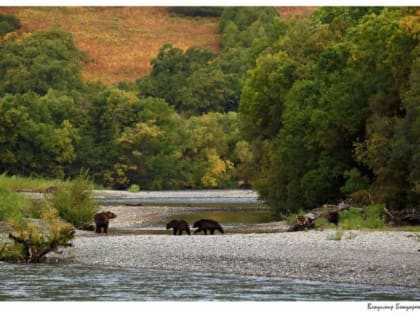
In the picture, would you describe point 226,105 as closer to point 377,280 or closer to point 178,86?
point 178,86

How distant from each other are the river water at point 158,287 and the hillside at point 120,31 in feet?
197

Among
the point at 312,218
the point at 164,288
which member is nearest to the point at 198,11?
the point at 312,218

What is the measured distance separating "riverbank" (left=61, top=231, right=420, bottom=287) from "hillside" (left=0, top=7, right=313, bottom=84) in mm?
53760

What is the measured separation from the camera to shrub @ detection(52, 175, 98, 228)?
43125mm

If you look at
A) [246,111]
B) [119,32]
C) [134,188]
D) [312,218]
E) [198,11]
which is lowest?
[312,218]

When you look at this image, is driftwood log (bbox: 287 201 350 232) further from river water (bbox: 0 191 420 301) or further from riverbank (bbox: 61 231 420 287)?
river water (bbox: 0 191 420 301)

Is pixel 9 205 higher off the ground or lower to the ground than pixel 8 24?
lower

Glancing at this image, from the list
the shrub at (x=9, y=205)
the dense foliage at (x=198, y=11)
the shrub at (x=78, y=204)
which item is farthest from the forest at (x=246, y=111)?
the shrub at (x=9, y=205)

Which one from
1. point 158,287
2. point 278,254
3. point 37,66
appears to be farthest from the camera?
point 37,66

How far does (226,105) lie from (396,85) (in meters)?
75.5

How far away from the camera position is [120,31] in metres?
87.9

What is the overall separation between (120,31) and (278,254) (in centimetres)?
5794

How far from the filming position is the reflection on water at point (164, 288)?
24.9 m

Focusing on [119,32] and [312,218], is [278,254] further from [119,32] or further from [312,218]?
[119,32]
